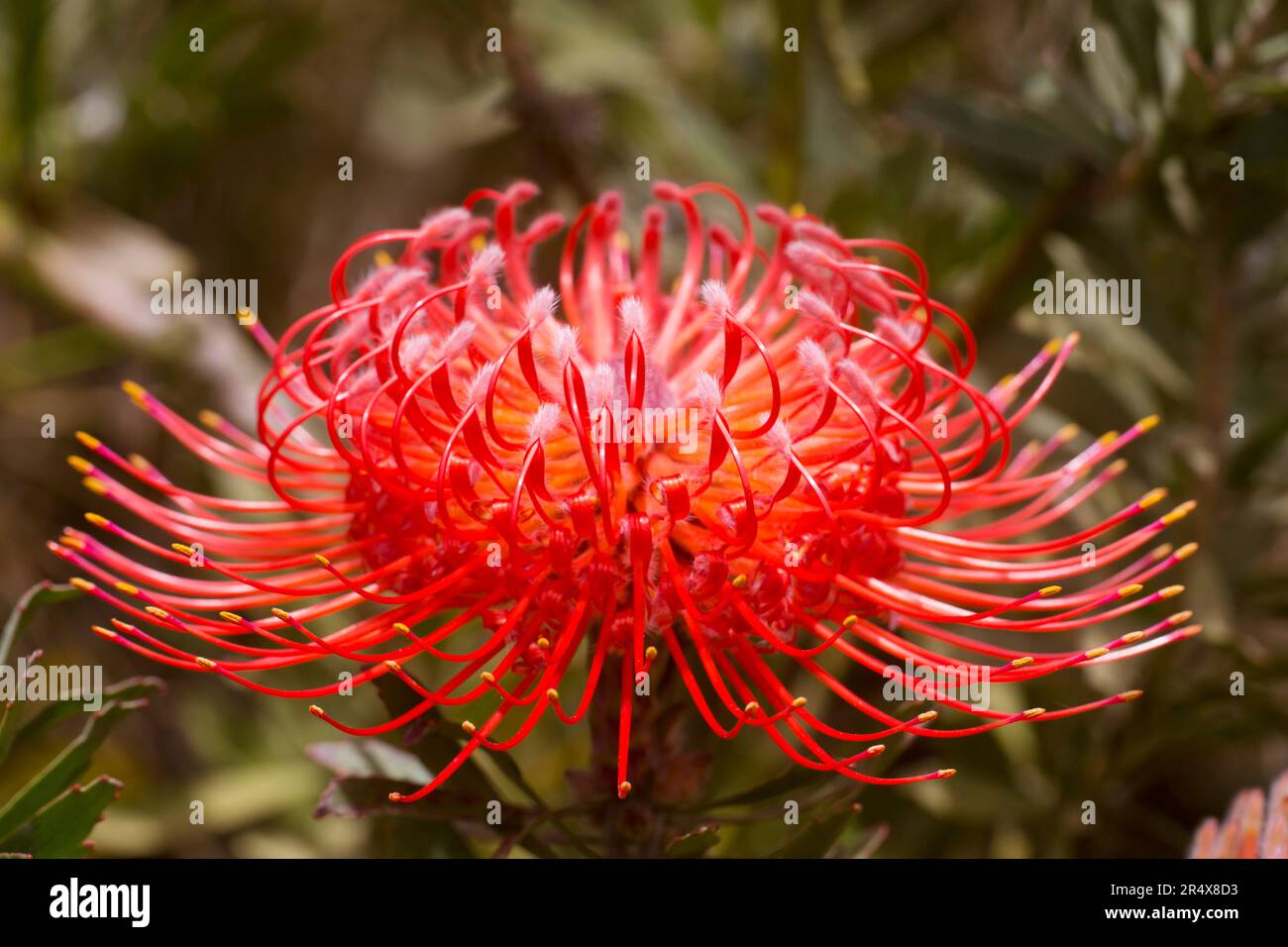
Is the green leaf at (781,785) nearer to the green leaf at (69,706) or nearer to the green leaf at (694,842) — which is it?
the green leaf at (694,842)

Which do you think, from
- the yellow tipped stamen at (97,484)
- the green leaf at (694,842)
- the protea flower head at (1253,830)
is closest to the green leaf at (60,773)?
the yellow tipped stamen at (97,484)

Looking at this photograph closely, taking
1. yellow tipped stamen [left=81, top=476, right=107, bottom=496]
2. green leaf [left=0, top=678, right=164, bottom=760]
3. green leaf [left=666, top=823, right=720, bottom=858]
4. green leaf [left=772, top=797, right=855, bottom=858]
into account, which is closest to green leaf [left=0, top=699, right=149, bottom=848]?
green leaf [left=0, top=678, right=164, bottom=760]

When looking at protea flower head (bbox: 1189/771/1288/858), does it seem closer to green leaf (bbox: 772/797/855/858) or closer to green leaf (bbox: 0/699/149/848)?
green leaf (bbox: 772/797/855/858)

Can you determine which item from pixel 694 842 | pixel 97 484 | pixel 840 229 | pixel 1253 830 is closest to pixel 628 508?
pixel 694 842

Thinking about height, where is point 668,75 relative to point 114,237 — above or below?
above
